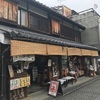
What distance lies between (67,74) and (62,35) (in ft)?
15.1

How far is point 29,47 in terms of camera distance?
9234mm

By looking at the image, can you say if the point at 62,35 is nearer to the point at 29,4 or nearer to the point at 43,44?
the point at 29,4

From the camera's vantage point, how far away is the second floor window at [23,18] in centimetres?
1370

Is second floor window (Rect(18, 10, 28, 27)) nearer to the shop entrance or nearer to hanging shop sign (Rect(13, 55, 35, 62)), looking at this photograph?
the shop entrance

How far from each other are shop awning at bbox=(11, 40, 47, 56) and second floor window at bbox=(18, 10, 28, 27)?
3993mm

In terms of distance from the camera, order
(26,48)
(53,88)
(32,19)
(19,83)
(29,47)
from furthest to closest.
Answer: (32,19) → (53,88) → (19,83) → (29,47) → (26,48)


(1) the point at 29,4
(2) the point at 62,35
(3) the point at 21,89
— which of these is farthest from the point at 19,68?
(2) the point at 62,35

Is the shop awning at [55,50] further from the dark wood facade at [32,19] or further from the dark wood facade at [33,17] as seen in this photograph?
the dark wood facade at [33,17]

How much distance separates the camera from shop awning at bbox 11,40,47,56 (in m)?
8.26

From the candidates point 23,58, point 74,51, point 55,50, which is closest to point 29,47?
point 23,58

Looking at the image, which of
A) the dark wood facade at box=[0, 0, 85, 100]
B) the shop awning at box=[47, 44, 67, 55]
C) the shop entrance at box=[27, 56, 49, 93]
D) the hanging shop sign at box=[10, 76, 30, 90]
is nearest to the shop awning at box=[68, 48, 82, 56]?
the shop awning at box=[47, 44, 67, 55]

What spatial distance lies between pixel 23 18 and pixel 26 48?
5635 millimetres

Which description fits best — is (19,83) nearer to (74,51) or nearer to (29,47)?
(29,47)

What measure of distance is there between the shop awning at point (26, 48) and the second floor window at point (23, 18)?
399 cm
